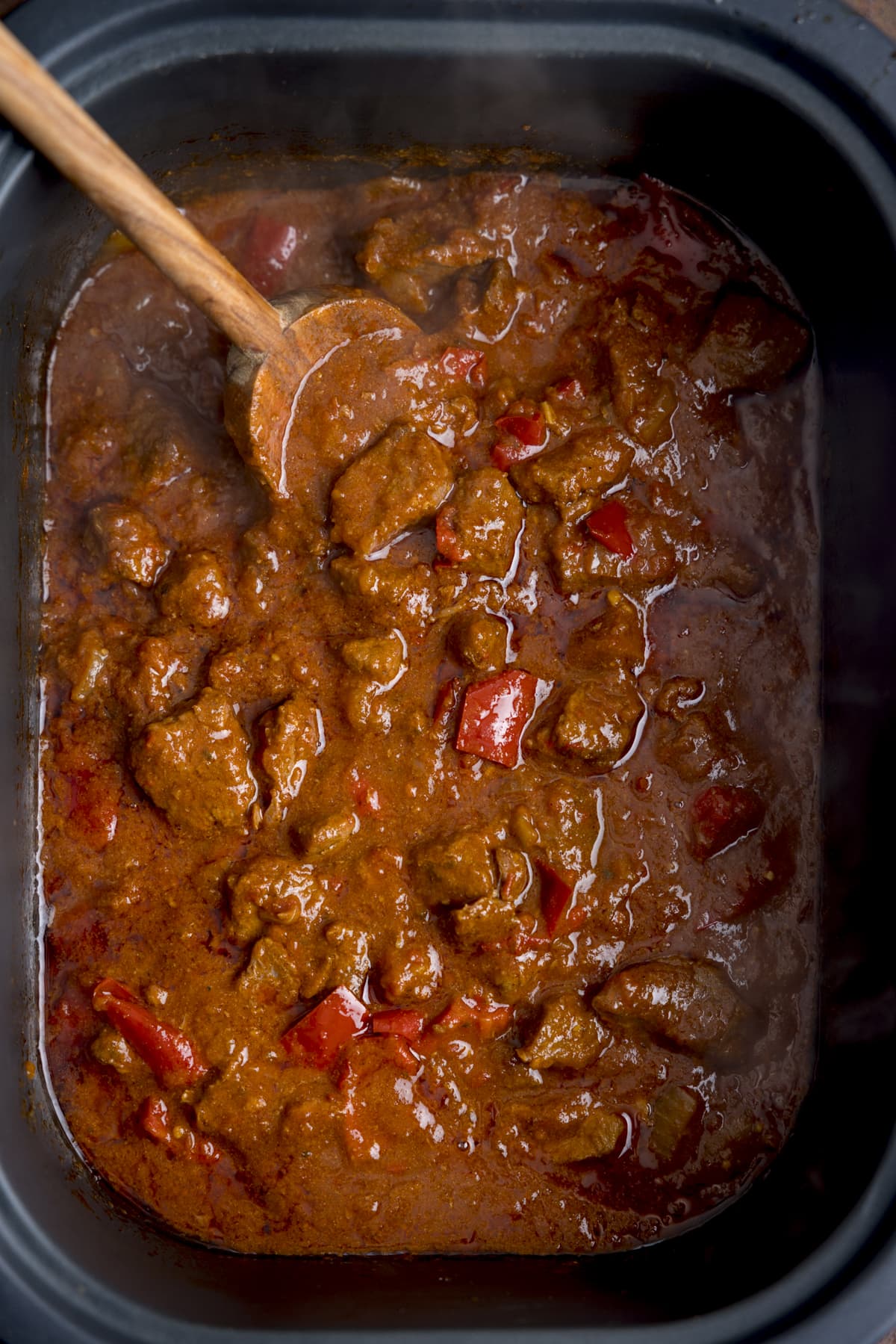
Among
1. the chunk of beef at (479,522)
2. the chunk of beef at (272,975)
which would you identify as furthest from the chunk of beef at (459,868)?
the chunk of beef at (479,522)

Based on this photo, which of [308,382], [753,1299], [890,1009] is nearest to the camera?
[753,1299]

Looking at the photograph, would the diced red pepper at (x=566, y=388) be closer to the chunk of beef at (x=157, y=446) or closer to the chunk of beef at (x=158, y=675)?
the chunk of beef at (x=157, y=446)

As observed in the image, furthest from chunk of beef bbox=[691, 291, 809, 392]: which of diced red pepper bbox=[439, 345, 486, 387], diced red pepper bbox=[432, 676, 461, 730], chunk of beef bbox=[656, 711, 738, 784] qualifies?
diced red pepper bbox=[432, 676, 461, 730]

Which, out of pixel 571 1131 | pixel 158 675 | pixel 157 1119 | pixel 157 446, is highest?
pixel 157 446

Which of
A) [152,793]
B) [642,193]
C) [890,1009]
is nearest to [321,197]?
[642,193]

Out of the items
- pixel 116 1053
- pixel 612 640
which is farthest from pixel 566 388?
pixel 116 1053

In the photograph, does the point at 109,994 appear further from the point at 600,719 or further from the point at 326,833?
the point at 600,719

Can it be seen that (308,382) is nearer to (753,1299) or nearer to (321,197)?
(321,197)
